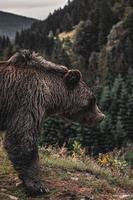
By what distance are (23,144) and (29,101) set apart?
0.70 meters

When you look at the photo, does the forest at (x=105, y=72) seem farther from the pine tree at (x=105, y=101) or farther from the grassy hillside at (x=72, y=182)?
the grassy hillside at (x=72, y=182)

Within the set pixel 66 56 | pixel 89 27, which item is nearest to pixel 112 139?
pixel 66 56

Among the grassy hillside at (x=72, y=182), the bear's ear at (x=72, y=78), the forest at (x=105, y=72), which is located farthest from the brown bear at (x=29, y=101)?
the forest at (x=105, y=72)

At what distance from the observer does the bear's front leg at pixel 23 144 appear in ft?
30.6

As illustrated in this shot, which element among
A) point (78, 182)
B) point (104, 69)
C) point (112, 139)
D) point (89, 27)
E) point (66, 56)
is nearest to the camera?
point (78, 182)

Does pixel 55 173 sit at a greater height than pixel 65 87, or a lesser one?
lesser

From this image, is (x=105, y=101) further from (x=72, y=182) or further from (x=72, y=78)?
(x=72, y=78)

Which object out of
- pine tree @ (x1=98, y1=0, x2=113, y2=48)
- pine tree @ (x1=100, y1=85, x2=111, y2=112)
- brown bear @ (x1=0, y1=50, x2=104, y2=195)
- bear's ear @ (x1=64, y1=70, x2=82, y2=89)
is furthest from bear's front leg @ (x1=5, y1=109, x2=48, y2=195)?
pine tree @ (x1=98, y1=0, x2=113, y2=48)

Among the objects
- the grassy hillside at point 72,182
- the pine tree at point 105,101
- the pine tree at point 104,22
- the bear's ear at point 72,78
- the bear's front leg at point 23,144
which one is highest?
the pine tree at point 104,22

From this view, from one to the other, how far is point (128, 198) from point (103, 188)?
548 millimetres

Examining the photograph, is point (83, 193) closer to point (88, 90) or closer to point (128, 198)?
point (128, 198)

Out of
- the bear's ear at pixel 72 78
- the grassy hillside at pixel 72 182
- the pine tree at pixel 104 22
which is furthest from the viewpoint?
the pine tree at pixel 104 22

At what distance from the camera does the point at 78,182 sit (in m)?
11.0

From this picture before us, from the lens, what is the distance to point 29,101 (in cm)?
955
